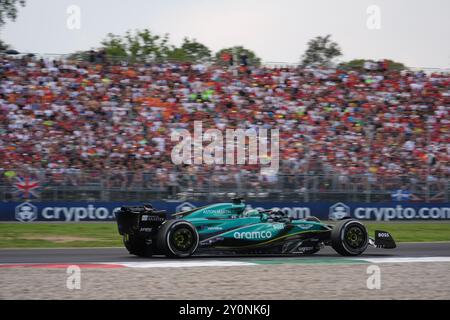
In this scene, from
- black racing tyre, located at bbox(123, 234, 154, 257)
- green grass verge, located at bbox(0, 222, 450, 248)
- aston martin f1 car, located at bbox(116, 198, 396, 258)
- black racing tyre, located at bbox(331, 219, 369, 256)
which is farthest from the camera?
green grass verge, located at bbox(0, 222, 450, 248)

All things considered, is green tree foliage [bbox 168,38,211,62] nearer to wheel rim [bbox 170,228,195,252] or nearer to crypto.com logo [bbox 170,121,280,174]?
crypto.com logo [bbox 170,121,280,174]

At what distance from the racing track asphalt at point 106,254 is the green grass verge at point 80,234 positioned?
5.27 ft

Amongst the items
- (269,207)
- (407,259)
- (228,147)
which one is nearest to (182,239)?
(407,259)

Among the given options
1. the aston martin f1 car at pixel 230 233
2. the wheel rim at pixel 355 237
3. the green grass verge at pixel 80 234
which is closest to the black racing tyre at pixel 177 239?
the aston martin f1 car at pixel 230 233

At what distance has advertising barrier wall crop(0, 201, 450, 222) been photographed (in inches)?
846

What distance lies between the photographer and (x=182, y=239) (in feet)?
40.0

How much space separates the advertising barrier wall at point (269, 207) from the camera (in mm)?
21484

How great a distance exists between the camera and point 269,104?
26.9 m

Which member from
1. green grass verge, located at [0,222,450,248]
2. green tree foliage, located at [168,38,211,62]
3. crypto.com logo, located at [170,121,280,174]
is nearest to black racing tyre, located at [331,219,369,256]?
green grass verge, located at [0,222,450,248]

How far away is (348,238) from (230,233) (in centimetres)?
213

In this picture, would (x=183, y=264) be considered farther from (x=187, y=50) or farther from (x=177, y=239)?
Result: (x=187, y=50)
